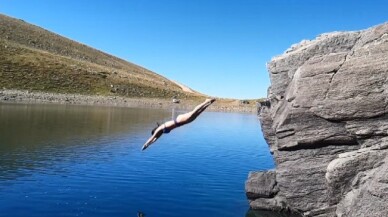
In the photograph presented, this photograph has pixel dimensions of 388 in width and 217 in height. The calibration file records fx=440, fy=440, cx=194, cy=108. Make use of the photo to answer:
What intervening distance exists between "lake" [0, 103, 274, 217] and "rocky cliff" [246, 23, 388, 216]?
6344mm

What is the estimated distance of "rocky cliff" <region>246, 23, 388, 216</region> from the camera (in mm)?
28578

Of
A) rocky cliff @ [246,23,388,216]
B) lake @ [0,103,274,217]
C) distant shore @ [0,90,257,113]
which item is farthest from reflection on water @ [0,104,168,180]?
distant shore @ [0,90,257,113]

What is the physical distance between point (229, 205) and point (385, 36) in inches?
724

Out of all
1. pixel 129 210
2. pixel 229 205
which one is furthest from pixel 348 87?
pixel 129 210

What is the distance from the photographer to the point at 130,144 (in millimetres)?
70812

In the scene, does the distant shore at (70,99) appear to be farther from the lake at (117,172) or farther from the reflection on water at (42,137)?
the lake at (117,172)

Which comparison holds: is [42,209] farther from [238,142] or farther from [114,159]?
[238,142]

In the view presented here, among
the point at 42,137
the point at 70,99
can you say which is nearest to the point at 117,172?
the point at 42,137

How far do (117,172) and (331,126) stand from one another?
83.2 feet

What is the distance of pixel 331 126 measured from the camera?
1236 inches

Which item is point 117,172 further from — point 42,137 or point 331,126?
point 42,137

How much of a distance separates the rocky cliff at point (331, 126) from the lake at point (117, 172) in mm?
6344

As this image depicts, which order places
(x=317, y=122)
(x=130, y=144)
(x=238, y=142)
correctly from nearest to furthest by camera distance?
1. (x=317, y=122)
2. (x=130, y=144)
3. (x=238, y=142)

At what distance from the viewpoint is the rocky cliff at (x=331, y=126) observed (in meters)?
28.6
